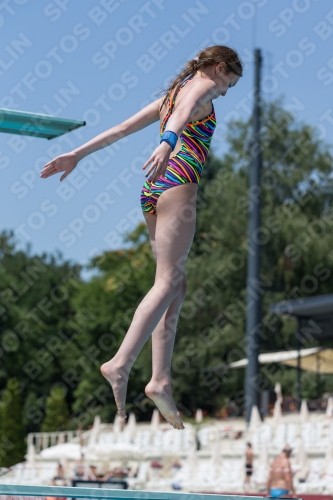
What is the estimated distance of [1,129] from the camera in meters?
4.38

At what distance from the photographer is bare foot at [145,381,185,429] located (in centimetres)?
362

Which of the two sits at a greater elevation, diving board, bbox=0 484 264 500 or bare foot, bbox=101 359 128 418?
bare foot, bbox=101 359 128 418

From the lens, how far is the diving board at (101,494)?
3020mm

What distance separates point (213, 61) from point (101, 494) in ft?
6.33

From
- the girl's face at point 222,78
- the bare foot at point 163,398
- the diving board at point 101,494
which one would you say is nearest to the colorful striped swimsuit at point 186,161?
the girl's face at point 222,78

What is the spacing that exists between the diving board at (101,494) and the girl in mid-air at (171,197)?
0.46 metres

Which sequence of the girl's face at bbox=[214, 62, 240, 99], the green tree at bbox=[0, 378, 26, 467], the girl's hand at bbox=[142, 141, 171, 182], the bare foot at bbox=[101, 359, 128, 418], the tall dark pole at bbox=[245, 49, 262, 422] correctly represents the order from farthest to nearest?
the green tree at bbox=[0, 378, 26, 467] < the tall dark pole at bbox=[245, 49, 262, 422] < the girl's face at bbox=[214, 62, 240, 99] < the bare foot at bbox=[101, 359, 128, 418] < the girl's hand at bbox=[142, 141, 171, 182]

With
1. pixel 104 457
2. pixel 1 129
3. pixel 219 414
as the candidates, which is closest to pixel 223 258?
pixel 219 414

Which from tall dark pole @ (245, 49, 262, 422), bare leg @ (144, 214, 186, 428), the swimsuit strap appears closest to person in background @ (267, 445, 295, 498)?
tall dark pole @ (245, 49, 262, 422)

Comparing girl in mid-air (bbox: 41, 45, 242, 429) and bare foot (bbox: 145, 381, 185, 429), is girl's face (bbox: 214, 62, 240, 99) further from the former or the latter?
bare foot (bbox: 145, 381, 185, 429)

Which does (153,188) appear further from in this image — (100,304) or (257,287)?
(100,304)

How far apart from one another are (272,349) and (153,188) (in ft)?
111

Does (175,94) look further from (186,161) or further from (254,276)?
(254,276)

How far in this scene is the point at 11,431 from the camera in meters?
→ 33.9
